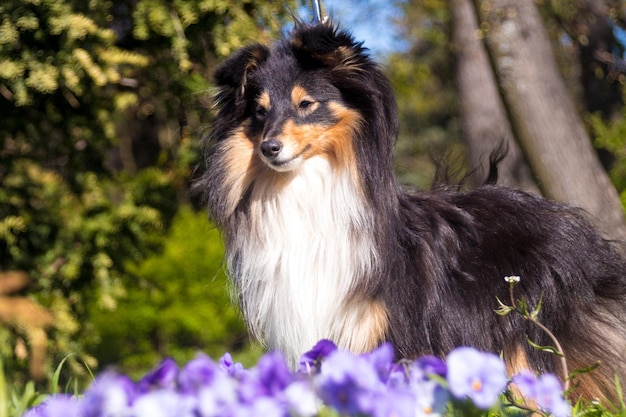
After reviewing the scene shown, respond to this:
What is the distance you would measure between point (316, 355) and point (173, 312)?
25.3 ft

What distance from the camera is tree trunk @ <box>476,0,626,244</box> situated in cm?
604

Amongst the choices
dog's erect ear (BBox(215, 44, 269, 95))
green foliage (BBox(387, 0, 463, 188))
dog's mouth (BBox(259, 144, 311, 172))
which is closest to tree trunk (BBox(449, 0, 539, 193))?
green foliage (BBox(387, 0, 463, 188))

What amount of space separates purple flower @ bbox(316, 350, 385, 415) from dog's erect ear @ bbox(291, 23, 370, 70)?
2.24m

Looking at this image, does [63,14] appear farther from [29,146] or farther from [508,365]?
[508,365]

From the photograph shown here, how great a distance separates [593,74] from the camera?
34.6 ft

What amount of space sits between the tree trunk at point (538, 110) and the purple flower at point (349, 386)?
443cm

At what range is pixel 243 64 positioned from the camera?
409 cm

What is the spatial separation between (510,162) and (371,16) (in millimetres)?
6349

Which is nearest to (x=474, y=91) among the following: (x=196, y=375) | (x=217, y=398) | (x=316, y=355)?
(x=316, y=355)

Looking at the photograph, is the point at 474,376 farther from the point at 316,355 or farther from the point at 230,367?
the point at 230,367

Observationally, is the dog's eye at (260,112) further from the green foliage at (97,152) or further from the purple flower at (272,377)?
A: the purple flower at (272,377)

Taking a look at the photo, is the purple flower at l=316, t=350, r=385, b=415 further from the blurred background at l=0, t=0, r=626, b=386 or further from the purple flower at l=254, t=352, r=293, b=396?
the blurred background at l=0, t=0, r=626, b=386

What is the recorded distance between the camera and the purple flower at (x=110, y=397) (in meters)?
1.85

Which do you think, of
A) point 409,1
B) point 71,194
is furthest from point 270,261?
point 409,1
